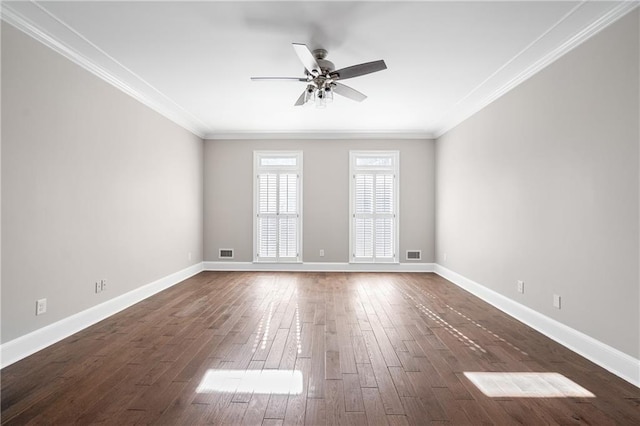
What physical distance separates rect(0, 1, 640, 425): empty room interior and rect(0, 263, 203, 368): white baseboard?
A: 0.06 ft

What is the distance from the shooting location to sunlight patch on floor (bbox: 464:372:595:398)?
2135 mm

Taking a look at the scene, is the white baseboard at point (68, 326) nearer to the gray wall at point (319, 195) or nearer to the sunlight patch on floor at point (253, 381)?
the sunlight patch on floor at point (253, 381)

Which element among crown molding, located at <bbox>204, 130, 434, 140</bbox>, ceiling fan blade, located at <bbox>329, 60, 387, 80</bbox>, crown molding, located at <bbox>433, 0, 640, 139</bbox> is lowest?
ceiling fan blade, located at <bbox>329, 60, 387, 80</bbox>

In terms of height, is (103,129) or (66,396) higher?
Answer: (103,129)

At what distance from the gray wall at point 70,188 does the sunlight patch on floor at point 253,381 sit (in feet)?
5.59

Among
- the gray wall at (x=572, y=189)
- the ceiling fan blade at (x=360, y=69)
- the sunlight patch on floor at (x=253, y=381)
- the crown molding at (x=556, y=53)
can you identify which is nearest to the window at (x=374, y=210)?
the crown molding at (x=556, y=53)

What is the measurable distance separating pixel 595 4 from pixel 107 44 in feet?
13.5

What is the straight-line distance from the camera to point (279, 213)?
6680 millimetres

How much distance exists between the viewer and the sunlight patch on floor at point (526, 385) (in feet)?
7.00

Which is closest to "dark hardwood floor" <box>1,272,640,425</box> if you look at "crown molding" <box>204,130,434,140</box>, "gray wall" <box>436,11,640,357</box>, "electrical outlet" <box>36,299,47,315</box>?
"electrical outlet" <box>36,299,47,315</box>

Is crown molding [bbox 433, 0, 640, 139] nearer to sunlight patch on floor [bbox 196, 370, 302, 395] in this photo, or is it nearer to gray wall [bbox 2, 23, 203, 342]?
sunlight patch on floor [bbox 196, 370, 302, 395]

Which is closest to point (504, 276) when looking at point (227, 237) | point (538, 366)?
point (538, 366)

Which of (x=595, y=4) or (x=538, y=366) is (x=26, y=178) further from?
(x=595, y=4)

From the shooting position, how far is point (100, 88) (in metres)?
3.69
